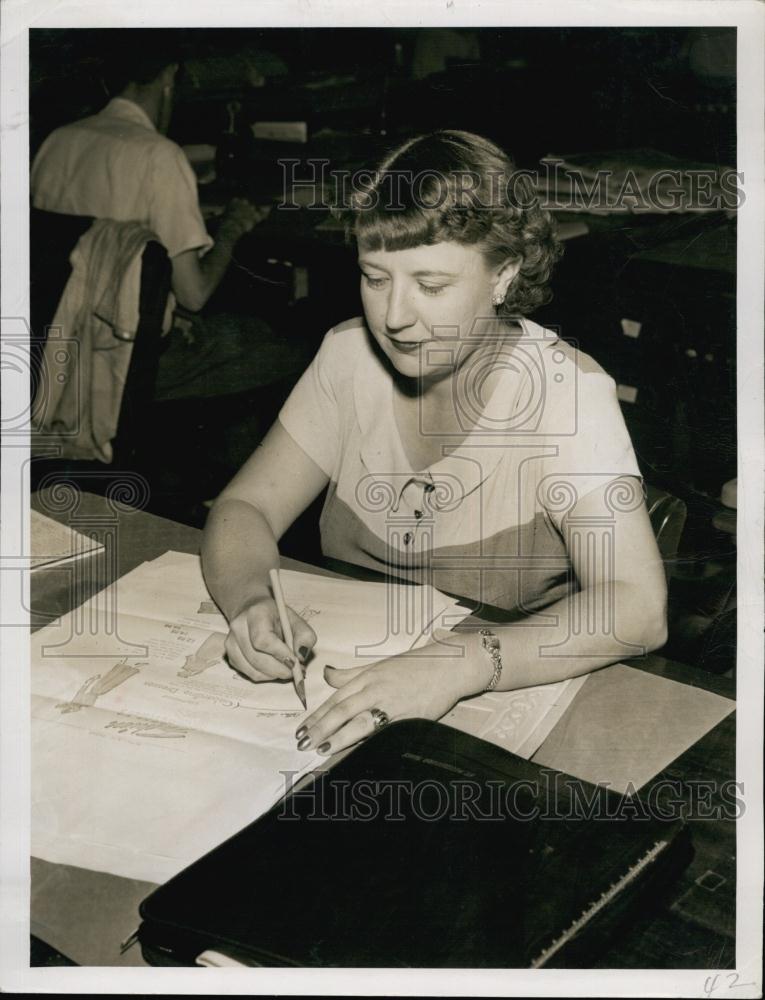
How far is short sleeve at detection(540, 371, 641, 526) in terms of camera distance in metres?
1.24

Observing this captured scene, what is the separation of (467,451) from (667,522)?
0.89ft

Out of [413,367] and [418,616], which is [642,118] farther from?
[418,616]

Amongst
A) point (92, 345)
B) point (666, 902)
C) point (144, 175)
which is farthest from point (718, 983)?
point (144, 175)

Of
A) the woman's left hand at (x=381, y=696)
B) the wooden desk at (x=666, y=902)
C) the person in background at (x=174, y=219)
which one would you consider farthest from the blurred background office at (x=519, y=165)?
the woman's left hand at (x=381, y=696)

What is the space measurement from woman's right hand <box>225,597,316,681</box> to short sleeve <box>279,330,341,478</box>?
31cm

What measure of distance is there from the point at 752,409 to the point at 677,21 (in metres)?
0.49

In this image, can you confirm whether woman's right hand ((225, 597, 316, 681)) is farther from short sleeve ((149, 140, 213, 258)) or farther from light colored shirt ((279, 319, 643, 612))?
short sleeve ((149, 140, 213, 258))

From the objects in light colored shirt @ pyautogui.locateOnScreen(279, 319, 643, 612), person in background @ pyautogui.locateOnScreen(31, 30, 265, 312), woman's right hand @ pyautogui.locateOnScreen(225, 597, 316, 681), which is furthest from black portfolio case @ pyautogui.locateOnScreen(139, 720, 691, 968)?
person in background @ pyautogui.locateOnScreen(31, 30, 265, 312)

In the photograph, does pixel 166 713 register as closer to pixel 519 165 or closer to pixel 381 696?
pixel 381 696

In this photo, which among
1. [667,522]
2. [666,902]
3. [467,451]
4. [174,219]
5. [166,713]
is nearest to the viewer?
[666,902]

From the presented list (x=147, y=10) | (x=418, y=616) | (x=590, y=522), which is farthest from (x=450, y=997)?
(x=147, y=10)

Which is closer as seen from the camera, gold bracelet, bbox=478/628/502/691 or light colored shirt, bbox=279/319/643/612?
gold bracelet, bbox=478/628/502/691

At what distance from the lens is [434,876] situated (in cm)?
90

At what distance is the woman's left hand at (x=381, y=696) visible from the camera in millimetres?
1005
